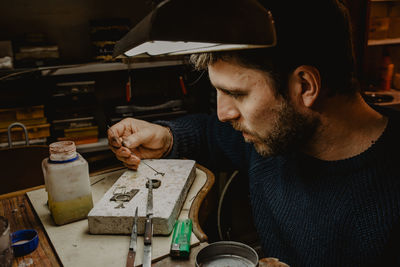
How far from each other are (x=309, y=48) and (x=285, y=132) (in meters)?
0.25

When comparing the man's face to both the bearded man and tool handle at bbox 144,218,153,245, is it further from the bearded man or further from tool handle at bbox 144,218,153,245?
tool handle at bbox 144,218,153,245

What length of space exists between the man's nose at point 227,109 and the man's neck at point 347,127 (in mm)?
255

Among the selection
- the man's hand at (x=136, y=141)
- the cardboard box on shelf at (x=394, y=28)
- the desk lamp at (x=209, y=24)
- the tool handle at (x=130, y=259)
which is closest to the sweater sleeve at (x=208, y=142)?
the man's hand at (x=136, y=141)

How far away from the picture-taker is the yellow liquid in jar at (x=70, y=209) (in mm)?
1068

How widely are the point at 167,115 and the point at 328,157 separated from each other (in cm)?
172

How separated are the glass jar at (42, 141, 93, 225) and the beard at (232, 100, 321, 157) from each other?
511mm

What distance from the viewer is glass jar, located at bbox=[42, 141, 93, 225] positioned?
1.03m

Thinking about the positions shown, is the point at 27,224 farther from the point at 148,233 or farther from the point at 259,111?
the point at 259,111

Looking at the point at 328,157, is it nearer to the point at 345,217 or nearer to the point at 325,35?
the point at 345,217

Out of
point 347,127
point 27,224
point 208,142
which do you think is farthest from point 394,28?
point 27,224

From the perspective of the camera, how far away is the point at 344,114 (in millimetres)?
1008

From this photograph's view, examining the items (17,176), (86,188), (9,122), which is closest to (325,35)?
(86,188)

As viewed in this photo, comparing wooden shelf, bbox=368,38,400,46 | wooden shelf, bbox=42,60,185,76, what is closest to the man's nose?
wooden shelf, bbox=42,60,185,76

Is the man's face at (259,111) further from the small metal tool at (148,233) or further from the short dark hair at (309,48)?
the small metal tool at (148,233)
